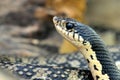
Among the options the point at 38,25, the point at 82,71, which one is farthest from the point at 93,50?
the point at 38,25

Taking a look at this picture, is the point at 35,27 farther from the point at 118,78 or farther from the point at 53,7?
the point at 118,78

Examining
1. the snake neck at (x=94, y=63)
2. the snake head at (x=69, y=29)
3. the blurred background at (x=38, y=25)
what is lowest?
the snake neck at (x=94, y=63)

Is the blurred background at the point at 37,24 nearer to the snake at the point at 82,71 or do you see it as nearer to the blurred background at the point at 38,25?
the blurred background at the point at 38,25

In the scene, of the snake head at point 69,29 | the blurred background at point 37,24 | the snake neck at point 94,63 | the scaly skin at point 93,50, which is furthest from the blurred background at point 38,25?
the snake neck at point 94,63

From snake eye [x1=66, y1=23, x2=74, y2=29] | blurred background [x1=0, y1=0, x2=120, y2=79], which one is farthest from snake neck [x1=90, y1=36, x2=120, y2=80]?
blurred background [x1=0, y1=0, x2=120, y2=79]

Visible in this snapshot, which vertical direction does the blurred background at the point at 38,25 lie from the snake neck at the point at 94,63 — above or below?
above

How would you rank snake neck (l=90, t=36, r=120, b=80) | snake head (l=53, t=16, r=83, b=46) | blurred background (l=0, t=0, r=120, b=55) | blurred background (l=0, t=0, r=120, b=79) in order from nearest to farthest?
snake neck (l=90, t=36, r=120, b=80), snake head (l=53, t=16, r=83, b=46), blurred background (l=0, t=0, r=120, b=79), blurred background (l=0, t=0, r=120, b=55)

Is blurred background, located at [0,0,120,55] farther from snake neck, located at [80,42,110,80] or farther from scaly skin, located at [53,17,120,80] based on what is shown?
snake neck, located at [80,42,110,80]
